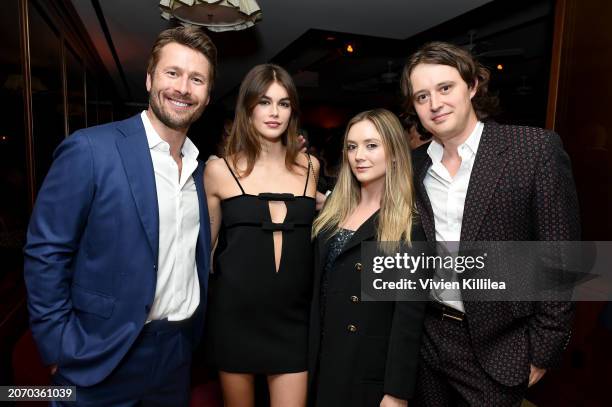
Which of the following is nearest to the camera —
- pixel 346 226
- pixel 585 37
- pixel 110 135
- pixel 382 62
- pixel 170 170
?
pixel 110 135

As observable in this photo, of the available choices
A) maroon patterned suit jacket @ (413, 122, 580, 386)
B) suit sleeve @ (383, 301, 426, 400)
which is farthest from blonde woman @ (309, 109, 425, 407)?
maroon patterned suit jacket @ (413, 122, 580, 386)

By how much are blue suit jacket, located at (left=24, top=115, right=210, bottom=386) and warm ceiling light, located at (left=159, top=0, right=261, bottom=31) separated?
2053mm

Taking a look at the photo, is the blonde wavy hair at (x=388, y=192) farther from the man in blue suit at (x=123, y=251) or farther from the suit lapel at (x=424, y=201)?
the man in blue suit at (x=123, y=251)

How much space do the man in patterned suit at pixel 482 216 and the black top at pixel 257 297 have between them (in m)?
0.54

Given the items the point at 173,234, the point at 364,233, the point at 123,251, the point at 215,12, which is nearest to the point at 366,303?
the point at 364,233

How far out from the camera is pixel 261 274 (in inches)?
69.0

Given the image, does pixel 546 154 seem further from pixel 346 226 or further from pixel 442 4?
pixel 442 4

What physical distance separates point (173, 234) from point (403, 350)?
0.92 meters

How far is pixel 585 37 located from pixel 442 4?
6.36ft

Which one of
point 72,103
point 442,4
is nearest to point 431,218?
point 442,4

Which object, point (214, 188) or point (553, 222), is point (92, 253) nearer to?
point (214, 188)

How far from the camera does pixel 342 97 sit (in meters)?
11.8

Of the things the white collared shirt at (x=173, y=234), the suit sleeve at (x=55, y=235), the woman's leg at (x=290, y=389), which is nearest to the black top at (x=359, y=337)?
the woman's leg at (x=290, y=389)

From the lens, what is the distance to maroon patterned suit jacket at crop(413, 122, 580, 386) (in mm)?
1416
